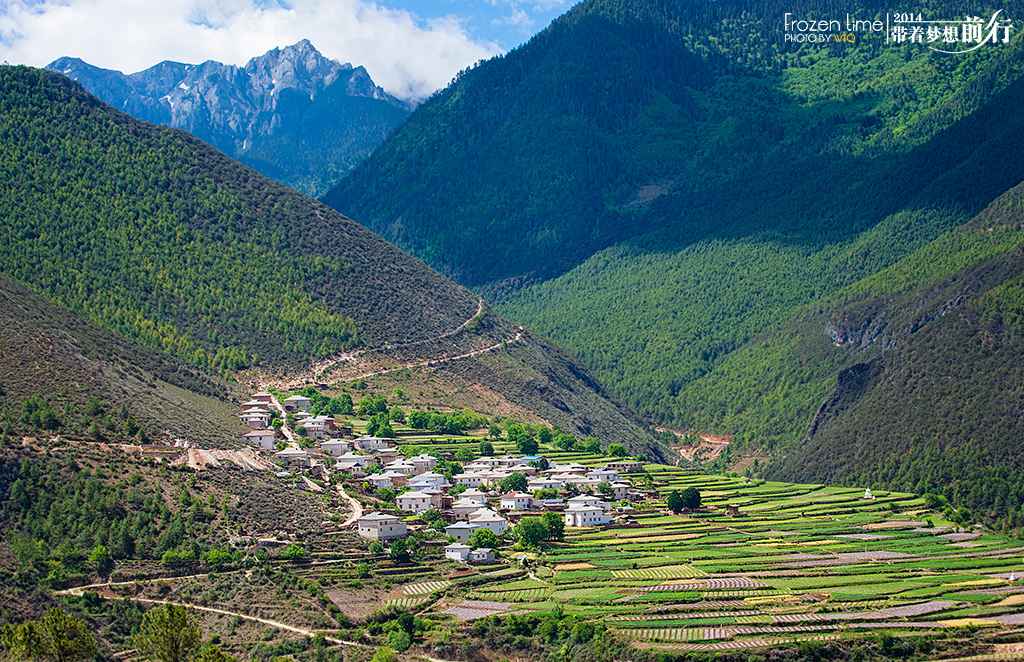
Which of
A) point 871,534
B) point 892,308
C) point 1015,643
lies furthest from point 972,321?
point 1015,643

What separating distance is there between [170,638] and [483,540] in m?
34.4

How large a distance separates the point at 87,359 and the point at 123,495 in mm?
23080

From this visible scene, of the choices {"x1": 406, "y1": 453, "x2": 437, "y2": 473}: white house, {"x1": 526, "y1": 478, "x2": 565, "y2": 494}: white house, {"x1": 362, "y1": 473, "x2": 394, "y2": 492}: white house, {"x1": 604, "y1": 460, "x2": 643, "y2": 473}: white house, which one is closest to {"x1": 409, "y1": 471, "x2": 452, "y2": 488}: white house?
{"x1": 362, "y1": 473, "x2": 394, "y2": 492}: white house

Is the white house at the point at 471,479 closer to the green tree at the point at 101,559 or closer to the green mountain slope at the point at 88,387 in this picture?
the green mountain slope at the point at 88,387

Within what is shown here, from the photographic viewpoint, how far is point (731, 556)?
106 m

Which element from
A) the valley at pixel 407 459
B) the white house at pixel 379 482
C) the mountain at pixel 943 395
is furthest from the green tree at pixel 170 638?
the mountain at pixel 943 395

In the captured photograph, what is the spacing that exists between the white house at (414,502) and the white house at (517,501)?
252 inches

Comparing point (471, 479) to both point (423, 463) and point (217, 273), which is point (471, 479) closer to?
point (423, 463)

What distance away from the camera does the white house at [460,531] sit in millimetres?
107938

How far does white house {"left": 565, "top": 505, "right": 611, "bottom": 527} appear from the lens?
116 metres

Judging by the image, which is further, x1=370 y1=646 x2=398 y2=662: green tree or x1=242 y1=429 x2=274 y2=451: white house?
x1=242 y1=429 x2=274 y2=451: white house

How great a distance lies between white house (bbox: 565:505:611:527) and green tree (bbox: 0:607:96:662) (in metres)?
49.2

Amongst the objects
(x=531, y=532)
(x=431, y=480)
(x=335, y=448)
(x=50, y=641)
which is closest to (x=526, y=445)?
(x=335, y=448)

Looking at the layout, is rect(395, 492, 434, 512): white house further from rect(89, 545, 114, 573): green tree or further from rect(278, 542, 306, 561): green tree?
rect(89, 545, 114, 573): green tree
